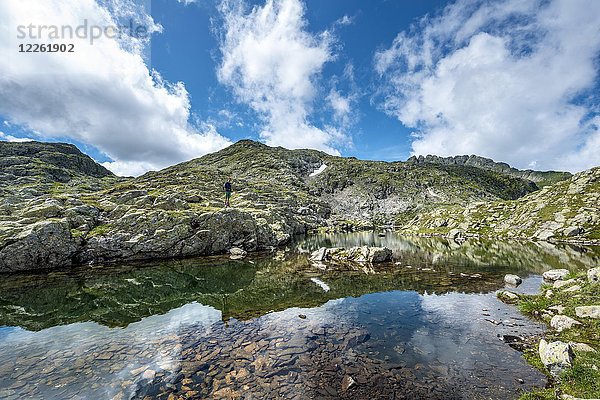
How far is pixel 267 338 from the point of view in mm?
18953

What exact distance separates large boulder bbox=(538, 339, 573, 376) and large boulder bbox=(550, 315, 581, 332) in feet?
17.8

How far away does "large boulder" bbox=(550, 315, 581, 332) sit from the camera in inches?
683

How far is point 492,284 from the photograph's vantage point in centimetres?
3241

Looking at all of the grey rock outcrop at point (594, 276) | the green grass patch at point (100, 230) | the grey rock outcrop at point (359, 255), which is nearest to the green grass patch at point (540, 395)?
the grey rock outcrop at point (594, 276)

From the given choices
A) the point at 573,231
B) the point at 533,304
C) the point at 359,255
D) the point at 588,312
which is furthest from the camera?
the point at 573,231

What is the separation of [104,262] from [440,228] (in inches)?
5345

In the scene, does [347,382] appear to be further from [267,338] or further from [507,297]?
[507,297]

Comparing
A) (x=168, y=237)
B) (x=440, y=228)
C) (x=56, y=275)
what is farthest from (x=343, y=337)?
(x=440, y=228)

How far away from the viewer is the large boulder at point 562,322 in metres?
17.3

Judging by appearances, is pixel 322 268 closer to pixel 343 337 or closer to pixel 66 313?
pixel 343 337

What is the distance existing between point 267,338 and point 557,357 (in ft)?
51.4

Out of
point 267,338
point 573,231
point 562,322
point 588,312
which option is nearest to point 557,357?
point 562,322

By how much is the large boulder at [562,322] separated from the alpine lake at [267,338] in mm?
1047

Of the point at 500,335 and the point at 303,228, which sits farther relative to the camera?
the point at 303,228
